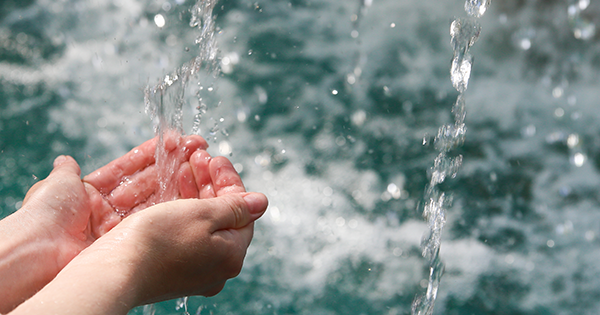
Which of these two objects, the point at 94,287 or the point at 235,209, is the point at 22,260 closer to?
the point at 94,287

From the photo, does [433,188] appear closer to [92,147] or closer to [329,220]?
[329,220]

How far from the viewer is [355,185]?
6.49 ft

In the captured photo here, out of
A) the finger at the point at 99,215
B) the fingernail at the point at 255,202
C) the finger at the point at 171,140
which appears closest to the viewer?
the fingernail at the point at 255,202

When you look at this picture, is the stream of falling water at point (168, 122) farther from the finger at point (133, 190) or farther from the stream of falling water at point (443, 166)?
the stream of falling water at point (443, 166)

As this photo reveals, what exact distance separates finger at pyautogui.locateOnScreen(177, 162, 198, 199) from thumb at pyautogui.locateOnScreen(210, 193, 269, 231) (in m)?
0.22

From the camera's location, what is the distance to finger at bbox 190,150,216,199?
1098 mm

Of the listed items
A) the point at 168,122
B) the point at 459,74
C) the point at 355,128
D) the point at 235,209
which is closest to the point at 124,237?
the point at 235,209

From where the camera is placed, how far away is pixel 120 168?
117 cm

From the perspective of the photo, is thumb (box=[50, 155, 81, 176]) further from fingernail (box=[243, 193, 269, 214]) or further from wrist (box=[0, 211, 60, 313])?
fingernail (box=[243, 193, 269, 214])

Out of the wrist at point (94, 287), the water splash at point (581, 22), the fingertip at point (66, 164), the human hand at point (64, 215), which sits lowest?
the wrist at point (94, 287)

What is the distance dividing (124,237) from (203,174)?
14.0 inches

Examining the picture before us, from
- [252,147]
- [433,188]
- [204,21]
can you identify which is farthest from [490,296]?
[204,21]

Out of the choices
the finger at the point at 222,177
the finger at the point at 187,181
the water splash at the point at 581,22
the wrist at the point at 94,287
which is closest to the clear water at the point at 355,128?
the water splash at the point at 581,22

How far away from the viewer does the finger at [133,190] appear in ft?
3.74
